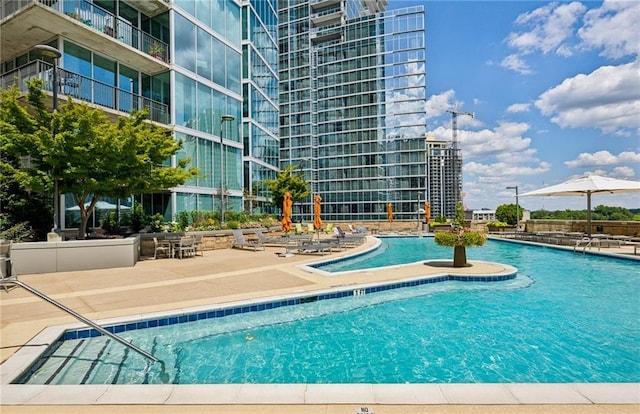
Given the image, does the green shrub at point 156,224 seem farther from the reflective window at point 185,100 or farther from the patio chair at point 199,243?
the reflective window at point 185,100

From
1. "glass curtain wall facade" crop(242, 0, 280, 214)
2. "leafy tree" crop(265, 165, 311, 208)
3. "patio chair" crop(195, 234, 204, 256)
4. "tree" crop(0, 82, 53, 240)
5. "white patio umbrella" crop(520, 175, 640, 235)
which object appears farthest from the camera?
"leafy tree" crop(265, 165, 311, 208)

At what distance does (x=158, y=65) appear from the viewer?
1759cm

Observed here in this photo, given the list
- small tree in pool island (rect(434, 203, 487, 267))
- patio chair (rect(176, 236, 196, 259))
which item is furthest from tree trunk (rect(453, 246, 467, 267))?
patio chair (rect(176, 236, 196, 259))

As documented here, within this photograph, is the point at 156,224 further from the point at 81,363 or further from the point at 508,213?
the point at 508,213

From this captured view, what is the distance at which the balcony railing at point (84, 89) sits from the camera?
46.4 ft

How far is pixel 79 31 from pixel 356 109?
3937cm

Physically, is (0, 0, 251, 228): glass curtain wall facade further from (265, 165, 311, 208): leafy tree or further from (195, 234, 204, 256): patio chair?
(265, 165, 311, 208): leafy tree

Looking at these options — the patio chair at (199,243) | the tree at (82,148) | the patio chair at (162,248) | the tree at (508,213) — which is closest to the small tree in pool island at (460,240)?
the patio chair at (199,243)

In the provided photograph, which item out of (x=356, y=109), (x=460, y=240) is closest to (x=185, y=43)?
(x=460, y=240)

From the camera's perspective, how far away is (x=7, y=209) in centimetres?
1206

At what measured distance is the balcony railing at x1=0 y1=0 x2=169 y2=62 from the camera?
1379cm

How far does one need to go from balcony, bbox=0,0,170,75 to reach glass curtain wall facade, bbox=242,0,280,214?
10.6 metres

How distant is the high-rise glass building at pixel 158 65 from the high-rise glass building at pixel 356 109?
25588 mm

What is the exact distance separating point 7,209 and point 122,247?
462 cm
